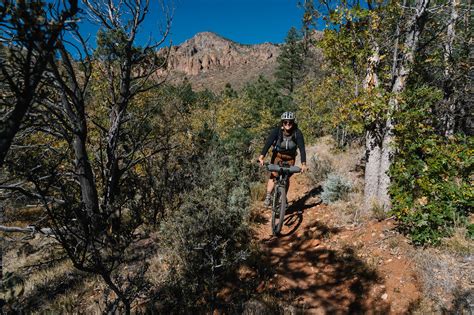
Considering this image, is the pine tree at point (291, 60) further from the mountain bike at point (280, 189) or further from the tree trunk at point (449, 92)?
the mountain bike at point (280, 189)

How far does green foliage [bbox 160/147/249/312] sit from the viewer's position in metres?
4.41

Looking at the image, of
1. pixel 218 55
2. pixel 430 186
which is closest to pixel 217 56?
pixel 218 55

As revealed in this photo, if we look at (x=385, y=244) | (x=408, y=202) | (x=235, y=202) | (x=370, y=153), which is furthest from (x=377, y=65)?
(x=235, y=202)

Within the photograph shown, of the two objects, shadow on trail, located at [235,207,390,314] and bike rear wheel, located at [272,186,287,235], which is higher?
bike rear wheel, located at [272,186,287,235]

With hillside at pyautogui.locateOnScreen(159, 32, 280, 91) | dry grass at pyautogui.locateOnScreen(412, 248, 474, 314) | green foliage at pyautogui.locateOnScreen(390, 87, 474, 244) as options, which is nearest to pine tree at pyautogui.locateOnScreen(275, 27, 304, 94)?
green foliage at pyautogui.locateOnScreen(390, 87, 474, 244)

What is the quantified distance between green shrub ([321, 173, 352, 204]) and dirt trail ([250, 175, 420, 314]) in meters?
0.67

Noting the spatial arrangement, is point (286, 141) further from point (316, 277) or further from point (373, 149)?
point (316, 277)

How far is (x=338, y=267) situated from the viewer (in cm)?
485

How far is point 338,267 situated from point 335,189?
2.78 metres

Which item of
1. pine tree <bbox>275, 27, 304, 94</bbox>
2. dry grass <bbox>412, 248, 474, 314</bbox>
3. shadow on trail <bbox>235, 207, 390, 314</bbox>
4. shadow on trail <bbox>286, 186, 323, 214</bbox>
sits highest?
pine tree <bbox>275, 27, 304, 94</bbox>

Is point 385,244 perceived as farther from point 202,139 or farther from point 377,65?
point 202,139

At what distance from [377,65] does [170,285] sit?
19.3 feet

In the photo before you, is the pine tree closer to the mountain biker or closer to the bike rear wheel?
the mountain biker

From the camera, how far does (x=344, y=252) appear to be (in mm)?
5145
